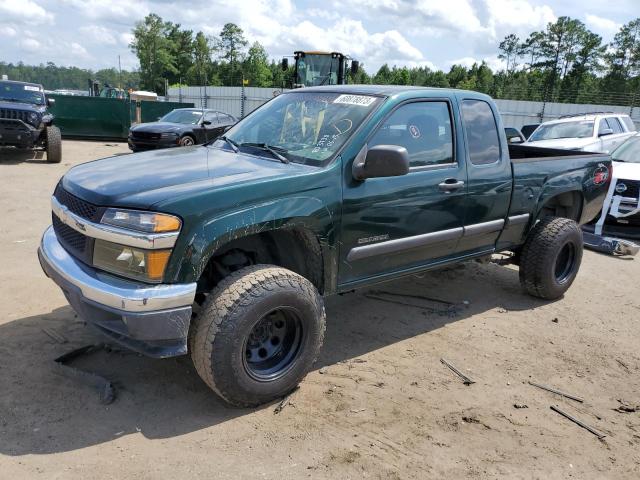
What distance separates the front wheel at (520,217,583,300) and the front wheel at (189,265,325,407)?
2623 mm

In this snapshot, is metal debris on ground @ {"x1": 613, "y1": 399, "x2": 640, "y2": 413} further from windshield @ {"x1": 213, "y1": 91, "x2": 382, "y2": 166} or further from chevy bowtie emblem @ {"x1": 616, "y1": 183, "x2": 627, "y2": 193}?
chevy bowtie emblem @ {"x1": 616, "y1": 183, "x2": 627, "y2": 193}

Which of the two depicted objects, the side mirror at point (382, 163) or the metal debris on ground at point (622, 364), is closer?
the side mirror at point (382, 163)

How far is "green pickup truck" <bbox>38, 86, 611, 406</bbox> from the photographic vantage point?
280 cm

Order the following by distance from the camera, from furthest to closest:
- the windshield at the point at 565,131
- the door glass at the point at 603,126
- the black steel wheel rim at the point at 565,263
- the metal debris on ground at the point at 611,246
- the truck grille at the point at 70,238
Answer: the windshield at the point at 565,131 → the door glass at the point at 603,126 → the metal debris on ground at the point at 611,246 → the black steel wheel rim at the point at 565,263 → the truck grille at the point at 70,238

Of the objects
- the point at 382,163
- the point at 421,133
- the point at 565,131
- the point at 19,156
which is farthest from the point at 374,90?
the point at 19,156

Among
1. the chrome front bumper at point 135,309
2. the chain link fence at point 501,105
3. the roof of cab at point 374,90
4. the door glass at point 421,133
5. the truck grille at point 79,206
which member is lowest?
the chrome front bumper at point 135,309

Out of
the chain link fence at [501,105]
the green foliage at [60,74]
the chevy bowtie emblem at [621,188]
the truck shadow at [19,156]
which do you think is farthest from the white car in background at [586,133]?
the green foliage at [60,74]

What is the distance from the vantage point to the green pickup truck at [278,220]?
2797mm

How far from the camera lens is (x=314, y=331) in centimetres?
332

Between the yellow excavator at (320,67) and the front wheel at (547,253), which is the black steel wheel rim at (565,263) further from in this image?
the yellow excavator at (320,67)

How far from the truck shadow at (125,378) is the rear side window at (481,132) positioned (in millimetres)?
1467

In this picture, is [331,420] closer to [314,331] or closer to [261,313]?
[314,331]

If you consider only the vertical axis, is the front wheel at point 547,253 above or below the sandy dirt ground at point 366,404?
above

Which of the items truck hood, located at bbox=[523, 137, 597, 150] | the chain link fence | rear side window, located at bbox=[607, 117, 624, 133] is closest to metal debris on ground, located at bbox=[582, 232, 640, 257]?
truck hood, located at bbox=[523, 137, 597, 150]
